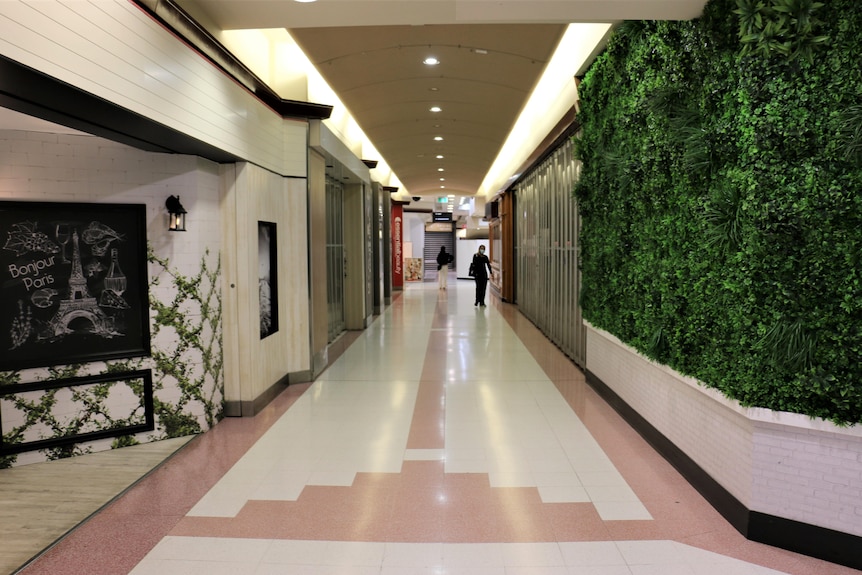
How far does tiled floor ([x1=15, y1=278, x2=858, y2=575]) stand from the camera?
116 inches

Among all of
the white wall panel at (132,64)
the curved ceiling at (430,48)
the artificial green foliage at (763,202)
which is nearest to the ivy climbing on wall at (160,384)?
the white wall panel at (132,64)

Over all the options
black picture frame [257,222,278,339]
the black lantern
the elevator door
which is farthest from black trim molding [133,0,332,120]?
the elevator door

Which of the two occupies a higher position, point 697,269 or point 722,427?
point 697,269

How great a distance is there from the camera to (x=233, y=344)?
540 cm

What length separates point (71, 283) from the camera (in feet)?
14.3

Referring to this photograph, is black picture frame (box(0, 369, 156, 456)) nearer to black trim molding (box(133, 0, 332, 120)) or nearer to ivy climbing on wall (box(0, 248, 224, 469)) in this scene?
ivy climbing on wall (box(0, 248, 224, 469))

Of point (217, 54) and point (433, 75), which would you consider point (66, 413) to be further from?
point (433, 75)

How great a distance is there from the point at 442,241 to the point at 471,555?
1360 inches

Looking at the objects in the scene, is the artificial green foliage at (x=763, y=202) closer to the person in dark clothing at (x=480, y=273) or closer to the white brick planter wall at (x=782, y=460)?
the white brick planter wall at (x=782, y=460)

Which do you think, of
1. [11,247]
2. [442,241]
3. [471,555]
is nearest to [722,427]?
[471,555]

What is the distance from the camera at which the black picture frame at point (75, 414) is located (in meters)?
4.19

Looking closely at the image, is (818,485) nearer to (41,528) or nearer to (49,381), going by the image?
(41,528)

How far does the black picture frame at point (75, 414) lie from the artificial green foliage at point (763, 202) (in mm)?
4097

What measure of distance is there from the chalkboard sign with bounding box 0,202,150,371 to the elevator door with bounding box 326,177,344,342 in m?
4.65
